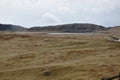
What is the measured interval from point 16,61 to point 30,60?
2.08 metres

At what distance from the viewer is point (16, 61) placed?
153 ft

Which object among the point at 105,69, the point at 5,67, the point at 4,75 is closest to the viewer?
the point at 105,69

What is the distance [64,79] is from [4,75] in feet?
27.4

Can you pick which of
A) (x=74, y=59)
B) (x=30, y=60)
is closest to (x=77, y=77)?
(x=74, y=59)

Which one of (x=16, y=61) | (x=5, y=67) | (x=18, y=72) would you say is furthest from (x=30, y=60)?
(x=18, y=72)

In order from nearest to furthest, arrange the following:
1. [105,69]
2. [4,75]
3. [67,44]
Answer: [105,69] < [4,75] < [67,44]

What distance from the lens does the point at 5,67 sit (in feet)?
140

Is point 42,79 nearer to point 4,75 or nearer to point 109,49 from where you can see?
point 4,75

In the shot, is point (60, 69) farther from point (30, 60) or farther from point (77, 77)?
point (30, 60)

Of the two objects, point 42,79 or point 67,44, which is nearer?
point 42,79

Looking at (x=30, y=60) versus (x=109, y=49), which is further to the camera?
(x=109, y=49)

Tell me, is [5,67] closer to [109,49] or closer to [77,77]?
[77,77]

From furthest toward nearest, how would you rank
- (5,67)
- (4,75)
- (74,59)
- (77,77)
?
(74,59) < (5,67) < (4,75) < (77,77)

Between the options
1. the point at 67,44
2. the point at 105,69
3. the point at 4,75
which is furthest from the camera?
the point at 67,44
